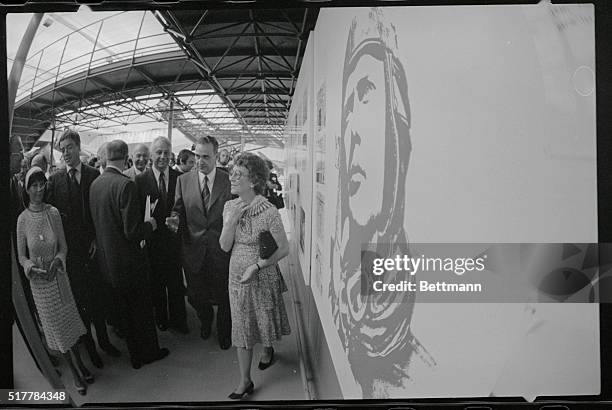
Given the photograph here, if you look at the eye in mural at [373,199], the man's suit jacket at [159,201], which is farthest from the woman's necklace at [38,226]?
the eye in mural at [373,199]

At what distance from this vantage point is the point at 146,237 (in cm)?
173

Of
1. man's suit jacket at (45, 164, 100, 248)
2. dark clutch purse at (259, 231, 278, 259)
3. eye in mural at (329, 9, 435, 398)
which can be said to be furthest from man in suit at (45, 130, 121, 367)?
eye in mural at (329, 9, 435, 398)

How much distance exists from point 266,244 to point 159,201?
18.6 inches

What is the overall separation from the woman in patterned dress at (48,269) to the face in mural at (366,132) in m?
1.23

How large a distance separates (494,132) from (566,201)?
421 mm

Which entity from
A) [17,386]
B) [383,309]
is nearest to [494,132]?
[383,309]

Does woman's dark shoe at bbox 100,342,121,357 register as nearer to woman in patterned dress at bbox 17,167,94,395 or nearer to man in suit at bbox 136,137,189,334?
woman in patterned dress at bbox 17,167,94,395

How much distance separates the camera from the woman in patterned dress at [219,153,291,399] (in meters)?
1.72

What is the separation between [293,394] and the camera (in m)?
1.78

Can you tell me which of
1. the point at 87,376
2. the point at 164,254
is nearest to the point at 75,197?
the point at 164,254

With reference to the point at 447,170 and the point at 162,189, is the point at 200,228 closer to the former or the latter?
the point at 162,189

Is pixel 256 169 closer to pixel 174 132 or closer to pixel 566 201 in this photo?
pixel 174 132

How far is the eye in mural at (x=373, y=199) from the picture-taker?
5.30ft

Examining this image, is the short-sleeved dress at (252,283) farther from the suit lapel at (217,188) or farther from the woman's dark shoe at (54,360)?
the woman's dark shoe at (54,360)
